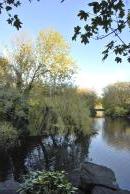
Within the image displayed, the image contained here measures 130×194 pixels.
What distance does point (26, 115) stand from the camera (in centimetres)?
3097

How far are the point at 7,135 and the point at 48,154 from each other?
4595 millimetres

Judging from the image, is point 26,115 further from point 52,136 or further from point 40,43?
point 40,43

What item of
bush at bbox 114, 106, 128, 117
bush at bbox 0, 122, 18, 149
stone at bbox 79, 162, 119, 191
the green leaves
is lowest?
stone at bbox 79, 162, 119, 191

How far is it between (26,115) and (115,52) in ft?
81.4

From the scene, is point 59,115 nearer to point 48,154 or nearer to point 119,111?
point 48,154

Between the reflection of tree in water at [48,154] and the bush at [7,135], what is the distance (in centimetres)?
76

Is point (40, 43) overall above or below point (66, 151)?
above

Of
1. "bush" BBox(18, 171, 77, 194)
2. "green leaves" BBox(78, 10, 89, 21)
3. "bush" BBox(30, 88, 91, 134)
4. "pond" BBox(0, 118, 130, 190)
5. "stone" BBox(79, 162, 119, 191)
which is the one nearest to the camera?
"green leaves" BBox(78, 10, 89, 21)

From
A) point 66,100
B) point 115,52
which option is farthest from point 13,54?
point 115,52

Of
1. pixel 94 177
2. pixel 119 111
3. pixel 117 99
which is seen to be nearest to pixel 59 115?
pixel 94 177

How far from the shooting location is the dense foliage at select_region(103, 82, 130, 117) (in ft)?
242

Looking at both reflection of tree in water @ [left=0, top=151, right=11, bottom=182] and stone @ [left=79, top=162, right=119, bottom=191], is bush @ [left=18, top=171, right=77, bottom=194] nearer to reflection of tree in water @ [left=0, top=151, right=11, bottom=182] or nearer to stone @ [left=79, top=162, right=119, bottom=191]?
stone @ [left=79, top=162, right=119, bottom=191]

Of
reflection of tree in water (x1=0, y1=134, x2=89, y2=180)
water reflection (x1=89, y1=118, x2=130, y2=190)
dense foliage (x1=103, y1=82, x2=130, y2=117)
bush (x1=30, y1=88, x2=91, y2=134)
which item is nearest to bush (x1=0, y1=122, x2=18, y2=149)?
reflection of tree in water (x1=0, y1=134, x2=89, y2=180)

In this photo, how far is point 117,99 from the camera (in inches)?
3017
